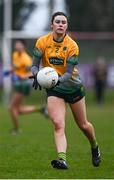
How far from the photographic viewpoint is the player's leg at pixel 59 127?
36.7 ft

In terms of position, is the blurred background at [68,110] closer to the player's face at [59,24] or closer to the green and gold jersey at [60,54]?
the green and gold jersey at [60,54]

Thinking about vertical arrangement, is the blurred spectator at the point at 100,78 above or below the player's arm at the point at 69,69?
below

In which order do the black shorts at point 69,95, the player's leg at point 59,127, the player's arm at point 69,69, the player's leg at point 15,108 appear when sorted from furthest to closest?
the player's leg at point 15,108, the black shorts at point 69,95, the player's leg at point 59,127, the player's arm at point 69,69

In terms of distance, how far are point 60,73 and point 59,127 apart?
2.55 ft

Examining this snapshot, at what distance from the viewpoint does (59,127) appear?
11.3 meters

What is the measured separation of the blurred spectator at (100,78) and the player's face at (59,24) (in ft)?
81.2

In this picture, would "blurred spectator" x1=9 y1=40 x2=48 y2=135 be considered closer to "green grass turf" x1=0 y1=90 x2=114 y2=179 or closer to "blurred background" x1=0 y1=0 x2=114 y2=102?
"green grass turf" x1=0 y1=90 x2=114 y2=179

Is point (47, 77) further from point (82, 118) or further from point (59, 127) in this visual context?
point (82, 118)

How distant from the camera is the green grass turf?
1086 centimetres

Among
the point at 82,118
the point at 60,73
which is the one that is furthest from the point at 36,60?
the point at 82,118

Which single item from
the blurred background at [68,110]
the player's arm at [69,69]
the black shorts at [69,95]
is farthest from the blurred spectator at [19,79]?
the player's arm at [69,69]

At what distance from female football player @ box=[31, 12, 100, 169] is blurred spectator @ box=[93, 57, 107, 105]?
968 inches

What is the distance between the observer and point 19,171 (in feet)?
36.6

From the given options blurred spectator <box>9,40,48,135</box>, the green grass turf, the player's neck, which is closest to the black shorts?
the player's neck
